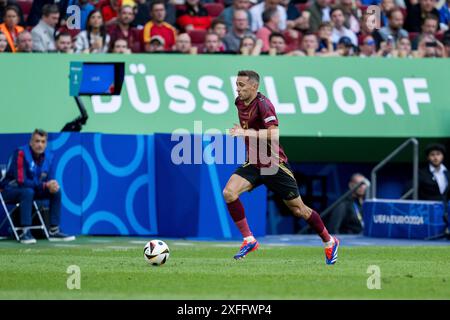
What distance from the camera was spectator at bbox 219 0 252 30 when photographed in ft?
71.9

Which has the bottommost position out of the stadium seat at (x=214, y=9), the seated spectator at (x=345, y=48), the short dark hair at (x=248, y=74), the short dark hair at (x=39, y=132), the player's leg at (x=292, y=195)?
the player's leg at (x=292, y=195)

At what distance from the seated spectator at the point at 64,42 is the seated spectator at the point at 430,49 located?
6708 millimetres

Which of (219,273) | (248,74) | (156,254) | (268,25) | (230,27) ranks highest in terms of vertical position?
(268,25)

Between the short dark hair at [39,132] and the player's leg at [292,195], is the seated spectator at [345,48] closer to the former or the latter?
the short dark hair at [39,132]

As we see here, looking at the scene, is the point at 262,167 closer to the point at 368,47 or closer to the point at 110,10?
the point at 110,10

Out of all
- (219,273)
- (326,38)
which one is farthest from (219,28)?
(219,273)

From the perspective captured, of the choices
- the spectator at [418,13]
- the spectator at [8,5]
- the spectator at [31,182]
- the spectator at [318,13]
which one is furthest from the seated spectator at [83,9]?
the spectator at [418,13]

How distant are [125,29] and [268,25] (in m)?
2.86

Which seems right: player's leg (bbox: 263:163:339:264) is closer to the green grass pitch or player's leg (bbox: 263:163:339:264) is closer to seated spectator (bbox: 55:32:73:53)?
the green grass pitch

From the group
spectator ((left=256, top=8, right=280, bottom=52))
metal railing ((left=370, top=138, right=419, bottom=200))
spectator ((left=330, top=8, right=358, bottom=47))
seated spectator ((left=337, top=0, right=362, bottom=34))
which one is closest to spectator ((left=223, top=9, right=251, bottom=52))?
spectator ((left=256, top=8, right=280, bottom=52))

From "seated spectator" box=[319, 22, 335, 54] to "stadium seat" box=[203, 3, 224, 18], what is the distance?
196 centimetres

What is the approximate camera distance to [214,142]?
1928 centimetres

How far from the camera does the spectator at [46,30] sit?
67.1 ft

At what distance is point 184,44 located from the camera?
69.7 ft
